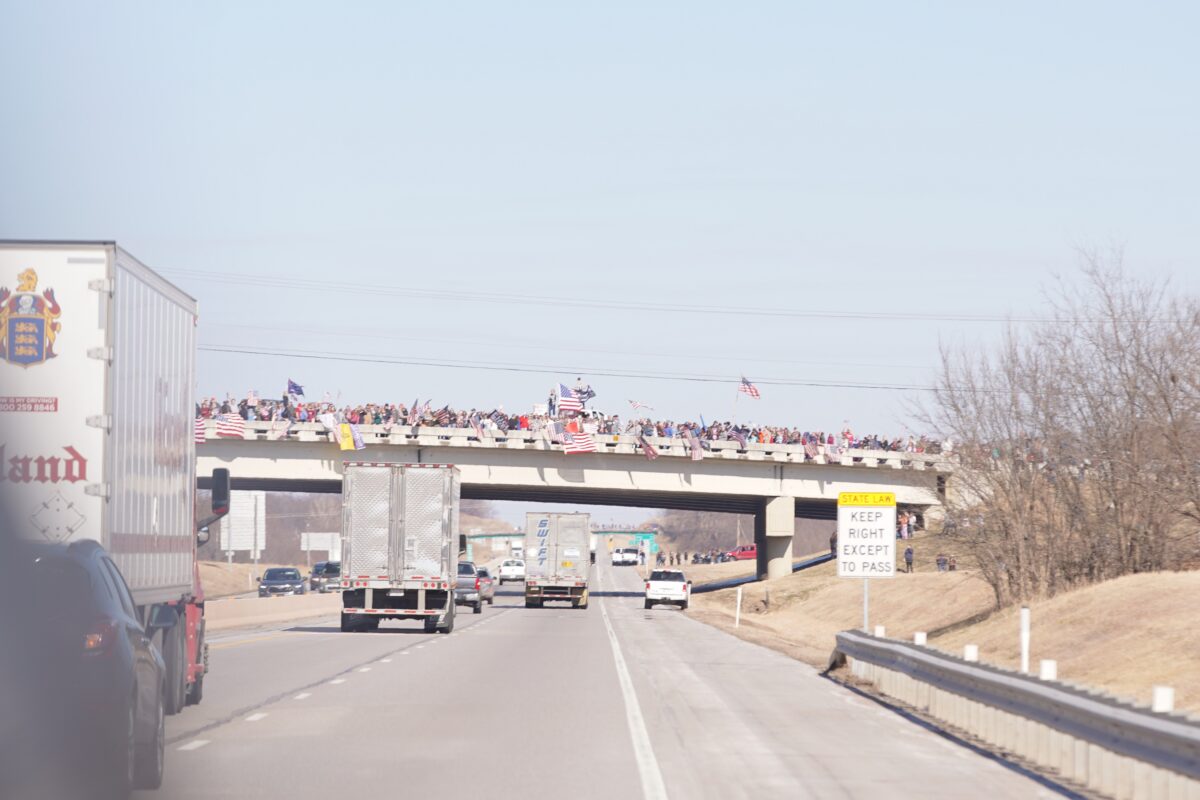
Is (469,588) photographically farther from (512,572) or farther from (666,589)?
(512,572)

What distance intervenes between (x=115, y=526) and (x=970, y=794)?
7.68 metres

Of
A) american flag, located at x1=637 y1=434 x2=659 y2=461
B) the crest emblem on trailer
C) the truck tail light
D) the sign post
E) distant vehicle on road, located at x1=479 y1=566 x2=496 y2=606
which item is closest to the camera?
the truck tail light

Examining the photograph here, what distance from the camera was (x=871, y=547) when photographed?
2844cm

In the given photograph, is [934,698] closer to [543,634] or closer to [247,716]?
[247,716]

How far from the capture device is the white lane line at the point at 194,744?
1459 centimetres

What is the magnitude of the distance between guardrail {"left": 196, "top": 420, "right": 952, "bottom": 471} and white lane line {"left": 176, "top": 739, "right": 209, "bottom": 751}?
55579 mm

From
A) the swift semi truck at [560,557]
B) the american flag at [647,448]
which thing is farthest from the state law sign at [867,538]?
the american flag at [647,448]

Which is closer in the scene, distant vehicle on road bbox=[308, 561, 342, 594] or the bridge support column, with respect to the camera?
the bridge support column

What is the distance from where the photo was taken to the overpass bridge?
72562 millimetres

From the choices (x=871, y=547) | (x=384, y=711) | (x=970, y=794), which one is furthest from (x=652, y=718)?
(x=871, y=547)

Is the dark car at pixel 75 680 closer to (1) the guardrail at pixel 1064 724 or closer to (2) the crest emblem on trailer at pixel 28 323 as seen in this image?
(2) the crest emblem on trailer at pixel 28 323

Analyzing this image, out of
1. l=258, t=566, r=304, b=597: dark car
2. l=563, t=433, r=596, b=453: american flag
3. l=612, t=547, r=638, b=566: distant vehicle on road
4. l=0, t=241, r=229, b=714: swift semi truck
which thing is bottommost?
l=612, t=547, r=638, b=566: distant vehicle on road

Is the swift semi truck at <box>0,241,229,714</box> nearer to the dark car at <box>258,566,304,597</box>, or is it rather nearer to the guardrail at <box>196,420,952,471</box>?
the guardrail at <box>196,420,952,471</box>

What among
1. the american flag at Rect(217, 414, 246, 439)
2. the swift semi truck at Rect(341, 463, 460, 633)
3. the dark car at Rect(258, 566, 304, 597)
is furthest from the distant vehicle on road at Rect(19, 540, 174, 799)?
the dark car at Rect(258, 566, 304, 597)
